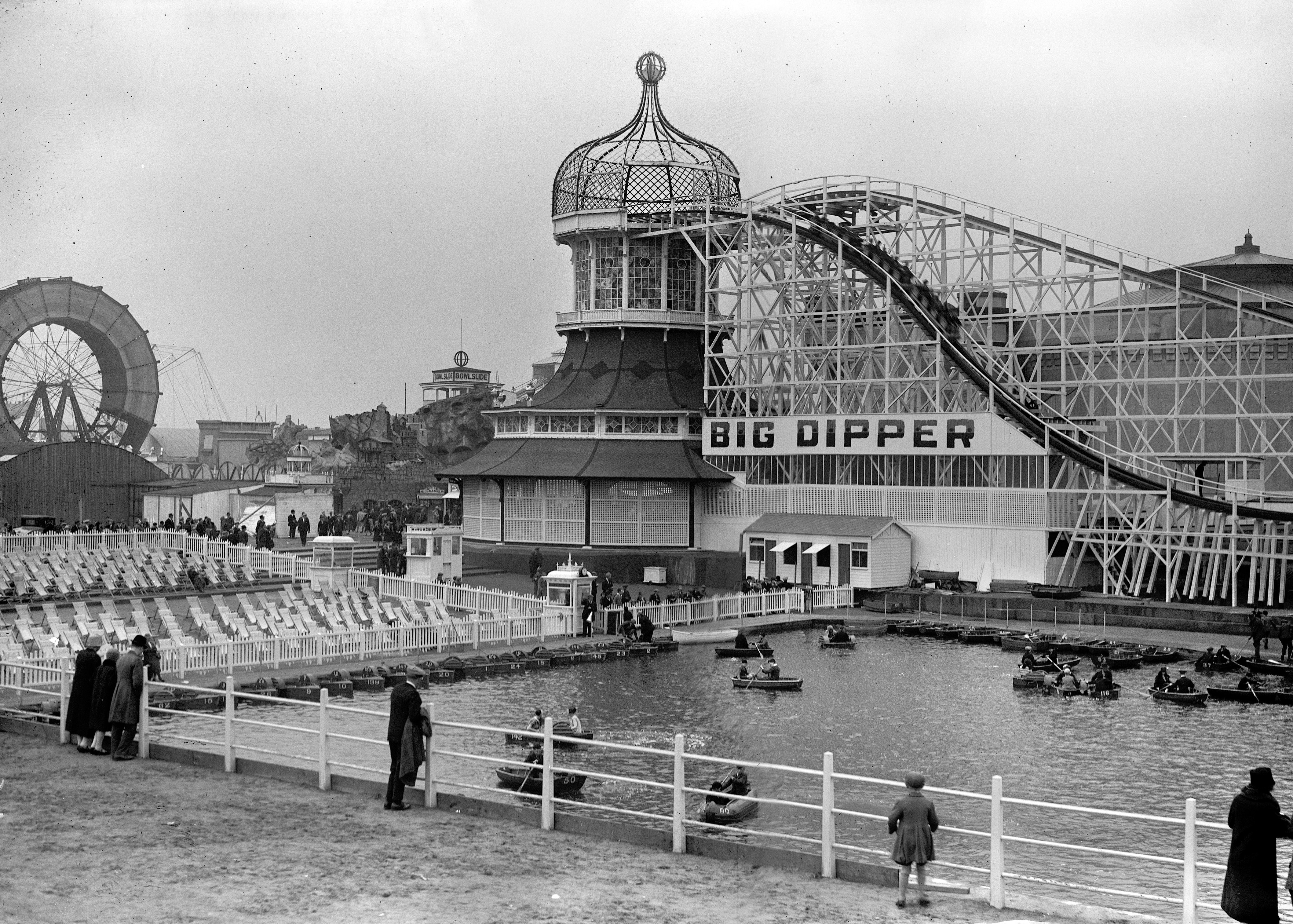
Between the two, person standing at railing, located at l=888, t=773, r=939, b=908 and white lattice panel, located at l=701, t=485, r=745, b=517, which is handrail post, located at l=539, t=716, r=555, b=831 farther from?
white lattice panel, located at l=701, t=485, r=745, b=517

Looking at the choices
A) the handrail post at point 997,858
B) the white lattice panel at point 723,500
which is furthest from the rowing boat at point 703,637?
the handrail post at point 997,858

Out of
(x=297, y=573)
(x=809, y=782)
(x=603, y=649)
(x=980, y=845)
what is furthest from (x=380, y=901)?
(x=297, y=573)

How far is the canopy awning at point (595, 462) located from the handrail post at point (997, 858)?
159 feet

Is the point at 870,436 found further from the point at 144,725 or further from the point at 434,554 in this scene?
the point at 144,725

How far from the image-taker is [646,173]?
70.8 m

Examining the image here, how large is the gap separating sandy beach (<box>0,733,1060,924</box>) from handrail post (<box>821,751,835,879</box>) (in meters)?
0.19

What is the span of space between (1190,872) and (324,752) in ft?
33.9

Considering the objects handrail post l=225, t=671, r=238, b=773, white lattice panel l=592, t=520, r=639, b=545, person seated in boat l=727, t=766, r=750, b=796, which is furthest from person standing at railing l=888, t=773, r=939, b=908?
white lattice panel l=592, t=520, r=639, b=545

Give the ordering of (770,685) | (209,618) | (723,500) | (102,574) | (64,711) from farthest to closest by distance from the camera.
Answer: (723,500)
(102,574)
(209,618)
(770,685)
(64,711)

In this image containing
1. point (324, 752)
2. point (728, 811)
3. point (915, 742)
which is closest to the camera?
point (324, 752)

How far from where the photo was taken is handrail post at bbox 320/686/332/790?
18703 mm

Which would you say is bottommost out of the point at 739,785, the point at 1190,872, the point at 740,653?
the point at 739,785

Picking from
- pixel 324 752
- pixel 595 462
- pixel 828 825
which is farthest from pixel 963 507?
pixel 828 825

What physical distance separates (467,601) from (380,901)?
32144mm
